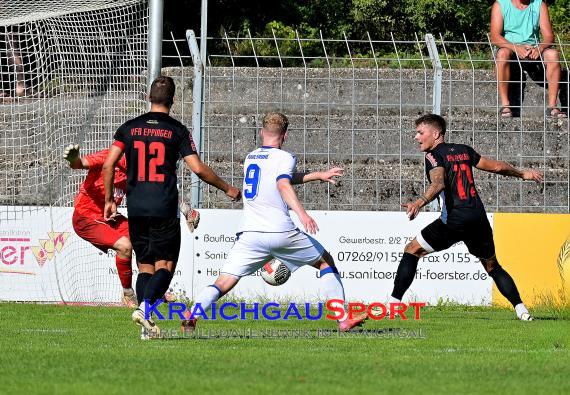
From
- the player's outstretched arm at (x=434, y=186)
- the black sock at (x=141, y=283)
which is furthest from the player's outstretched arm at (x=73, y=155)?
the player's outstretched arm at (x=434, y=186)

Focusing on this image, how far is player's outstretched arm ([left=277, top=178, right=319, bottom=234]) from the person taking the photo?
385 inches

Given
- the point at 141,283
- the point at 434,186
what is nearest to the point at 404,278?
the point at 434,186

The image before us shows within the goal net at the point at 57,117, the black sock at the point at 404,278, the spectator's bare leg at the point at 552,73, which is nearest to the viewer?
the black sock at the point at 404,278

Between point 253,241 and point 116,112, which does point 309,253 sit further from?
point 116,112

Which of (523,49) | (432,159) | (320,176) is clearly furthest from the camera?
(523,49)

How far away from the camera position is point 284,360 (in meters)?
8.40

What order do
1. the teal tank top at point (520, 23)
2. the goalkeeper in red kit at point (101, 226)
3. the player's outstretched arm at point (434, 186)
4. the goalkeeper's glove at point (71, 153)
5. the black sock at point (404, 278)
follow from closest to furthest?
the goalkeeper's glove at point (71, 153) → the player's outstretched arm at point (434, 186) → the black sock at point (404, 278) → the goalkeeper in red kit at point (101, 226) → the teal tank top at point (520, 23)

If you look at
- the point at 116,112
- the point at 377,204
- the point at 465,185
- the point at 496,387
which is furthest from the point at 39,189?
the point at 496,387

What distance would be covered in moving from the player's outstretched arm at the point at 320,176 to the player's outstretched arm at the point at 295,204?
0.22 metres

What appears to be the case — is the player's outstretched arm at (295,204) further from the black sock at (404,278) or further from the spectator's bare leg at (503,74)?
the spectator's bare leg at (503,74)

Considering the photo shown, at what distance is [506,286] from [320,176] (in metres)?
3.45

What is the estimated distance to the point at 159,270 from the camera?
1010 centimetres

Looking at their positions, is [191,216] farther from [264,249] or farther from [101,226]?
[101,226]

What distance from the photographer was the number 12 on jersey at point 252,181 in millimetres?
10227
